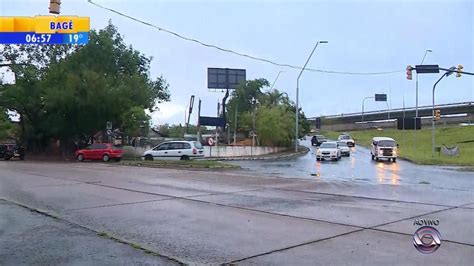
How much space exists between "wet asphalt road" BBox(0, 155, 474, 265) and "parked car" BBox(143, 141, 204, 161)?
18.9 metres

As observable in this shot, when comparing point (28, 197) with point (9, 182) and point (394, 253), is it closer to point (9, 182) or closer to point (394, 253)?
point (9, 182)

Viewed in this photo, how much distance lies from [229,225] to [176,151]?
2640 cm

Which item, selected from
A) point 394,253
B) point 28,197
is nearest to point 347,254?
point 394,253

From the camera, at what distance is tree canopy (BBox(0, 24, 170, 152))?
4169 cm

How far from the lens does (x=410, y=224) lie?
9.10 meters

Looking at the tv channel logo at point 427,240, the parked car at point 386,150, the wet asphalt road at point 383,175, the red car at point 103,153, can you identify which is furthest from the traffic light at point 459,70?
the tv channel logo at point 427,240

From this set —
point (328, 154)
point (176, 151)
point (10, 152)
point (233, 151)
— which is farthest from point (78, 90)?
point (328, 154)

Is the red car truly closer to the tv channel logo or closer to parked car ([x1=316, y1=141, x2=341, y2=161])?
parked car ([x1=316, y1=141, x2=341, y2=161])

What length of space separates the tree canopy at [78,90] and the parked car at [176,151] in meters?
7.95

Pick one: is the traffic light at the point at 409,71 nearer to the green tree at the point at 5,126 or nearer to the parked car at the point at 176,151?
the parked car at the point at 176,151

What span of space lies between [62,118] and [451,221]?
40047 mm

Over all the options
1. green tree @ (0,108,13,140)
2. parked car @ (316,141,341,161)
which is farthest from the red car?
green tree @ (0,108,13,140)

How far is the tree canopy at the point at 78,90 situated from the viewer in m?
41.7

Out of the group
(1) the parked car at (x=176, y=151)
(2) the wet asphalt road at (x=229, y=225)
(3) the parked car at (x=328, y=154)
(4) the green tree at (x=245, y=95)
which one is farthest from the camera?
(4) the green tree at (x=245, y=95)
